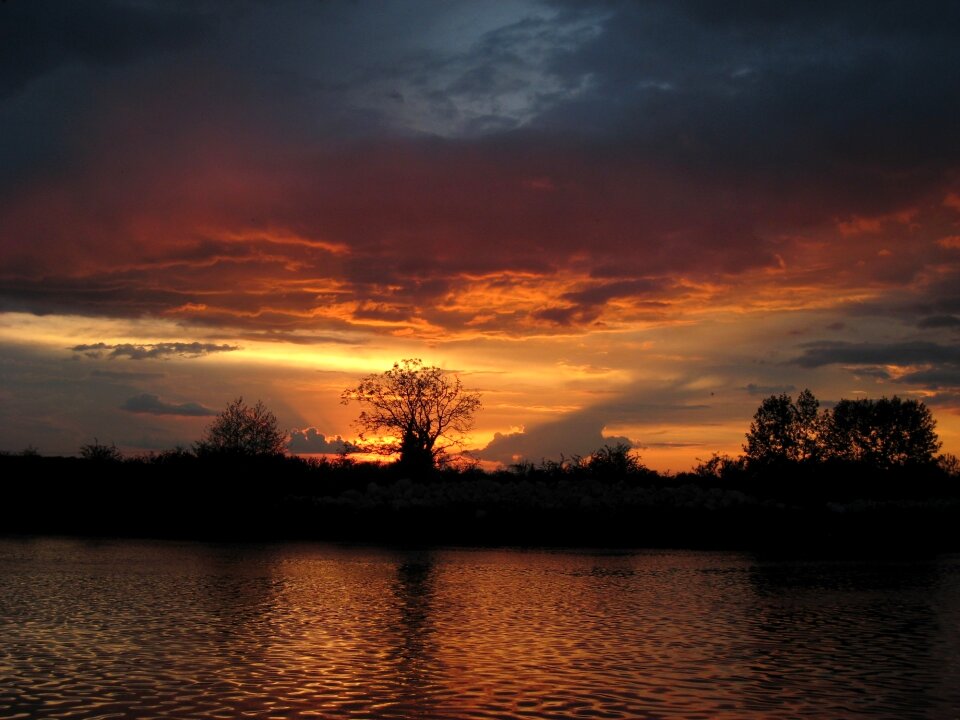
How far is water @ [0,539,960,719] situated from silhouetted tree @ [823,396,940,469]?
57059 millimetres

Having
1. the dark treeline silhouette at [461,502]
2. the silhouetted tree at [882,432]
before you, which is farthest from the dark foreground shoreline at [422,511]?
the silhouetted tree at [882,432]

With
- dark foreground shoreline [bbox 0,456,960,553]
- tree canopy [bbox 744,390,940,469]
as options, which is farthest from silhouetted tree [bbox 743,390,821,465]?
dark foreground shoreline [bbox 0,456,960,553]

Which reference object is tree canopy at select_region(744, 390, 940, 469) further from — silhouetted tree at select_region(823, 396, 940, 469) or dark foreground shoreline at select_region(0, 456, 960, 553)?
dark foreground shoreline at select_region(0, 456, 960, 553)

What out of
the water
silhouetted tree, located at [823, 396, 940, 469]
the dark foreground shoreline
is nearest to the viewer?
the water

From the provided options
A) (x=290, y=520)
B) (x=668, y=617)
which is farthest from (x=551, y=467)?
(x=668, y=617)

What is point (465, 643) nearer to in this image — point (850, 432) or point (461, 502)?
point (461, 502)

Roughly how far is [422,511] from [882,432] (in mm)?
50448

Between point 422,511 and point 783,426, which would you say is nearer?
point 422,511

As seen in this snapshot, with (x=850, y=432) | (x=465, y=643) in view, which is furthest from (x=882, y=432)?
(x=465, y=643)

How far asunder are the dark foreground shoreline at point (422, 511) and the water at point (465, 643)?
9.53m

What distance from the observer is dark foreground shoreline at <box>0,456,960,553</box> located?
2625cm

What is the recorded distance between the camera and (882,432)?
2795 inches

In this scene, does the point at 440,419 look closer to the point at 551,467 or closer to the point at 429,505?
the point at 551,467

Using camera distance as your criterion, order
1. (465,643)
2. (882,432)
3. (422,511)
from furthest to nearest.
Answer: (882,432), (422,511), (465,643)
